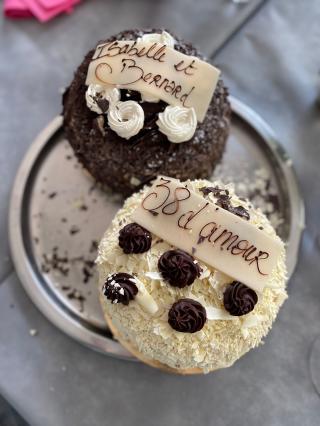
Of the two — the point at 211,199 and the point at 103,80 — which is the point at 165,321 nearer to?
the point at 211,199

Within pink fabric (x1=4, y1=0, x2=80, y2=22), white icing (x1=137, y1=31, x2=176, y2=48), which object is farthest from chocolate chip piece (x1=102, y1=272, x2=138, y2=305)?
pink fabric (x1=4, y1=0, x2=80, y2=22)

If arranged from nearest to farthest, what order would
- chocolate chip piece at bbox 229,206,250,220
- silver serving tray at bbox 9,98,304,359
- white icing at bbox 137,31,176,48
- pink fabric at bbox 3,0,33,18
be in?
chocolate chip piece at bbox 229,206,250,220, white icing at bbox 137,31,176,48, silver serving tray at bbox 9,98,304,359, pink fabric at bbox 3,0,33,18

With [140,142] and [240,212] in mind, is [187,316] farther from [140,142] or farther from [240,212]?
[140,142]

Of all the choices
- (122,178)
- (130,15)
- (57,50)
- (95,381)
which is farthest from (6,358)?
(130,15)

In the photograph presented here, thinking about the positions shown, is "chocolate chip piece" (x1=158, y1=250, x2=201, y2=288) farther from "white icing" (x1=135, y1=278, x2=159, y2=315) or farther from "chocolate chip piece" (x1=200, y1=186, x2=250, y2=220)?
"chocolate chip piece" (x1=200, y1=186, x2=250, y2=220)

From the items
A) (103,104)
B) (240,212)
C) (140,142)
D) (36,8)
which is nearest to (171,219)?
(240,212)

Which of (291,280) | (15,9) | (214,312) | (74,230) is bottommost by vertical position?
(74,230)
